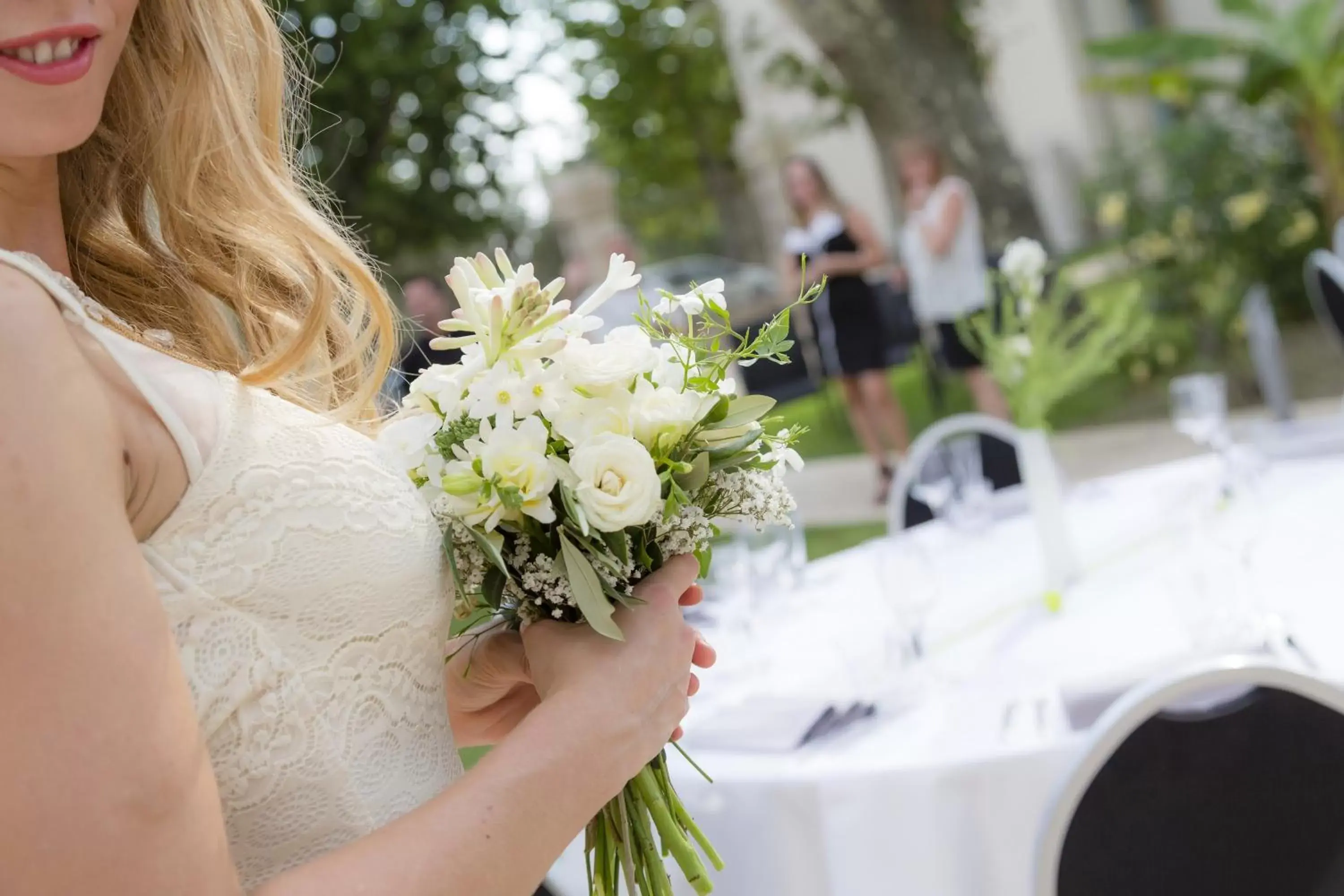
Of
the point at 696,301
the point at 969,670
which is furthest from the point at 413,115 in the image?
the point at 696,301

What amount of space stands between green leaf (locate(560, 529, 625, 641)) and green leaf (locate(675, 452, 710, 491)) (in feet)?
0.44

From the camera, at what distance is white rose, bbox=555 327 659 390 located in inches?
50.1

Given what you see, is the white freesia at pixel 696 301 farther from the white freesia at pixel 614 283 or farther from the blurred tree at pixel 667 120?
the blurred tree at pixel 667 120

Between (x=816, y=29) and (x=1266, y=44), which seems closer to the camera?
(x=1266, y=44)

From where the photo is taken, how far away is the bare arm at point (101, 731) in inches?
32.6

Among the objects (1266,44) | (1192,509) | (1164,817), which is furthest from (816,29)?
(1164,817)

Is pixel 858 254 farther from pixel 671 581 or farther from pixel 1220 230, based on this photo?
pixel 671 581

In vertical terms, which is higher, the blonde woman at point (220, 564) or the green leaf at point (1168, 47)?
the green leaf at point (1168, 47)

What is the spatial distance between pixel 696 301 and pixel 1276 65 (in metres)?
9.00

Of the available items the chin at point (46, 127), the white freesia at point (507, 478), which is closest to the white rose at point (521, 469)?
the white freesia at point (507, 478)

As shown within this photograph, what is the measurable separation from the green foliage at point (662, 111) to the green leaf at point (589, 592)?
12673 mm

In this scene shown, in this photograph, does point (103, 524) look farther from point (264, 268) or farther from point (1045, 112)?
point (1045, 112)

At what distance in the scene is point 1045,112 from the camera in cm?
1112

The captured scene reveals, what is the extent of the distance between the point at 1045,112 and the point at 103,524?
1133cm
